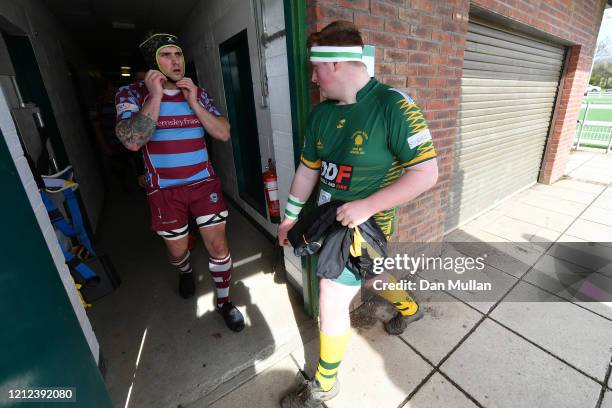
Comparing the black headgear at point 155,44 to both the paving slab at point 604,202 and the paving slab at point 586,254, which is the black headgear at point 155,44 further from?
the paving slab at point 604,202

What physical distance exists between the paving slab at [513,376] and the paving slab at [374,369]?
0.81 feet

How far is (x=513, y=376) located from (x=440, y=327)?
541mm

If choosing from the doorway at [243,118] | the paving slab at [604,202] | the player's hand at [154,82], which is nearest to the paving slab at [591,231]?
the paving slab at [604,202]

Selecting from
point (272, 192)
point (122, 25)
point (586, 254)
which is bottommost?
point (586, 254)

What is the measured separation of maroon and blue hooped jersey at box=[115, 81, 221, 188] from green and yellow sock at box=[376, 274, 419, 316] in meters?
1.61

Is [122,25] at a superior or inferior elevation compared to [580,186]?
superior

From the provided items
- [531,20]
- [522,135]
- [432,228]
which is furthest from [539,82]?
[432,228]

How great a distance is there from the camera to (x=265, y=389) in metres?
1.97

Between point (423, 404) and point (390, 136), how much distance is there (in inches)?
64.1

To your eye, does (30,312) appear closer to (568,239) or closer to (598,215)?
(568,239)

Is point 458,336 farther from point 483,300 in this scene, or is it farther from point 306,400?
point 306,400

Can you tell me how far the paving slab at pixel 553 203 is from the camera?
446cm

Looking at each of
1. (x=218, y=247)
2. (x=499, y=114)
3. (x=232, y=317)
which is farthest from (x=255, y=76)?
(x=499, y=114)

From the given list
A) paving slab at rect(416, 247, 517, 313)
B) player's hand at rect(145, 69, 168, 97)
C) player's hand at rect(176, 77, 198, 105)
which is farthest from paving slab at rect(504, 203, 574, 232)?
player's hand at rect(145, 69, 168, 97)
